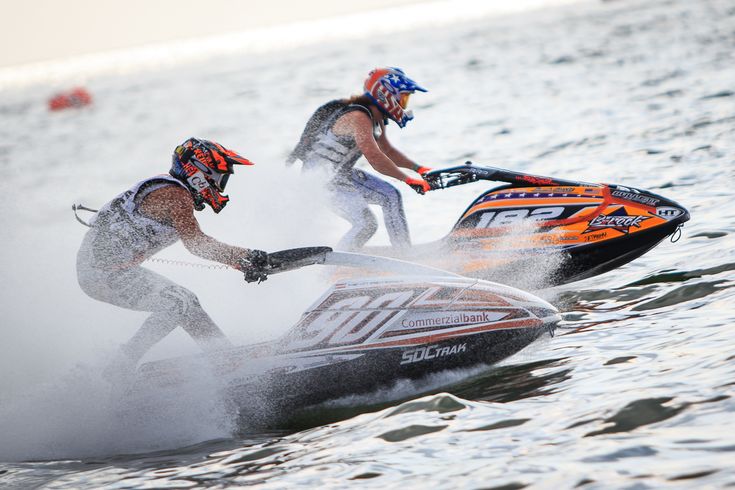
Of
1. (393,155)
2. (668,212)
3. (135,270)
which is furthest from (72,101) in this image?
(135,270)

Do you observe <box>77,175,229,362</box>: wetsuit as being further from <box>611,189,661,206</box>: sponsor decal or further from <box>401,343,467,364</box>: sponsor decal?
<box>611,189,661,206</box>: sponsor decal

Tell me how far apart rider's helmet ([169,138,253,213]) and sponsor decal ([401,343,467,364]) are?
76.0 inches

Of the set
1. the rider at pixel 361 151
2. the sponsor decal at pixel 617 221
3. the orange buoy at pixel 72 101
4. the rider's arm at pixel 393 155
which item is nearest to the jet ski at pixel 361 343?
the sponsor decal at pixel 617 221

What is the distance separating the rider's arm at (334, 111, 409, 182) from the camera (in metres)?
10.8

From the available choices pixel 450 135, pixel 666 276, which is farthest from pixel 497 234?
pixel 450 135

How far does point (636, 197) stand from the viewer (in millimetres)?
10250

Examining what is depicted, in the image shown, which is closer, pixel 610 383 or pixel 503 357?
pixel 610 383

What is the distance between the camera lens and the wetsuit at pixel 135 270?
7.79 metres

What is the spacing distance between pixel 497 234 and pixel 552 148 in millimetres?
11650

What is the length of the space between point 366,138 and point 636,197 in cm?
292

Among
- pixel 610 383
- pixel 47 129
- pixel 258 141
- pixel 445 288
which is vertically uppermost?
pixel 47 129

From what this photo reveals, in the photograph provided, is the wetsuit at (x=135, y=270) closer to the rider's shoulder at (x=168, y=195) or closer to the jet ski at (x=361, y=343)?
the rider's shoulder at (x=168, y=195)

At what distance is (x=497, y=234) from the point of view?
1045 cm

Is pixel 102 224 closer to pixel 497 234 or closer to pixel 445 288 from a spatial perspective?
pixel 445 288
